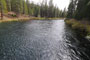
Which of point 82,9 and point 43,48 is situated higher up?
point 82,9

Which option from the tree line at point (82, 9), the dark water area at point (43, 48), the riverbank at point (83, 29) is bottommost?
the dark water area at point (43, 48)

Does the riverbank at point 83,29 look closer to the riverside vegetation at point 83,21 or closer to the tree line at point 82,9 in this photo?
the riverside vegetation at point 83,21

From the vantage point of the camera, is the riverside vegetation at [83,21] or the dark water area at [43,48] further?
the riverside vegetation at [83,21]

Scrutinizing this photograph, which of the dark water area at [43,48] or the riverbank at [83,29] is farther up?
the riverbank at [83,29]

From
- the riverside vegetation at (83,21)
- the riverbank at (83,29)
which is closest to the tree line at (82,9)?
the riverside vegetation at (83,21)

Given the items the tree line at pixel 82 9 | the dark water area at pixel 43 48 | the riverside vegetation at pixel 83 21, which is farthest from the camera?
the tree line at pixel 82 9

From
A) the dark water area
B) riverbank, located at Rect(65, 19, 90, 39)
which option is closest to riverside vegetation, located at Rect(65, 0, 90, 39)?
riverbank, located at Rect(65, 19, 90, 39)

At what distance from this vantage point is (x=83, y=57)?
24.2 ft

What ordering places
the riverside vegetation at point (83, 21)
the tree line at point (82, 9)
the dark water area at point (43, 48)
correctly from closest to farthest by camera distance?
the dark water area at point (43, 48) → the riverside vegetation at point (83, 21) → the tree line at point (82, 9)

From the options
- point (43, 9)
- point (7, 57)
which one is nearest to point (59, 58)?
point (7, 57)

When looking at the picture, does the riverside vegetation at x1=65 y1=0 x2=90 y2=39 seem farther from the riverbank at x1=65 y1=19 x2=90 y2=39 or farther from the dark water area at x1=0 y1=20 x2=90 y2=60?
the dark water area at x1=0 y1=20 x2=90 y2=60

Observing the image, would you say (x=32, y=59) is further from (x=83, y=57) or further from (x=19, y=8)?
(x=19, y=8)

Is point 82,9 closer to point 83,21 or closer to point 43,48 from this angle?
point 83,21

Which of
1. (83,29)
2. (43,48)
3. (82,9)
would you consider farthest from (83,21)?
(43,48)
